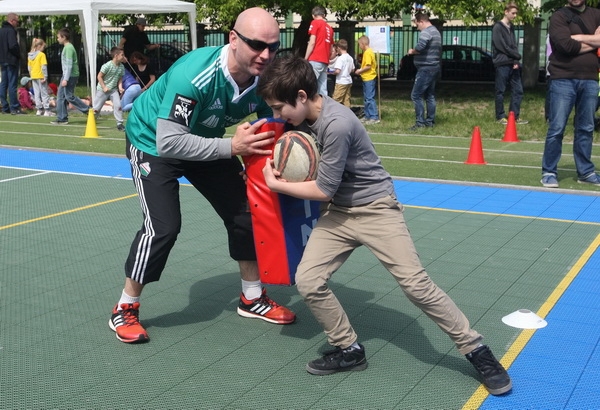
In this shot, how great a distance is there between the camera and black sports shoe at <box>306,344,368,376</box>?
14.7 ft

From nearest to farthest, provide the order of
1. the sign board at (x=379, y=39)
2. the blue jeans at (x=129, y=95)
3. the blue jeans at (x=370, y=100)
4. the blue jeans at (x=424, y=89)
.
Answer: the blue jeans at (x=424, y=89)
the blue jeans at (x=129, y=95)
the blue jeans at (x=370, y=100)
the sign board at (x=379, y=39)

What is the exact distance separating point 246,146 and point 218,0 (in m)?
21.0

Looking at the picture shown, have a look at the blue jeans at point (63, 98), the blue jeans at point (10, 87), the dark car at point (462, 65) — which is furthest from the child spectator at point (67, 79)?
the dark car at point (462, 65)

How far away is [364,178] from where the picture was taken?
4.36 metres

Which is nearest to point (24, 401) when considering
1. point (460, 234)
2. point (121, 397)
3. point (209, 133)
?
point (121, 397)

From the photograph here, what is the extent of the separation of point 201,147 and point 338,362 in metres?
1.40

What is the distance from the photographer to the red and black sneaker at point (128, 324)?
494cm

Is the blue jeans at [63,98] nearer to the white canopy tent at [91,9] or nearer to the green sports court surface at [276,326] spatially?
the white canopy tent at [91,9]

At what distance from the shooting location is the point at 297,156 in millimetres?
4219

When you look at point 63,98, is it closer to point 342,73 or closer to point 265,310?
point 342,73

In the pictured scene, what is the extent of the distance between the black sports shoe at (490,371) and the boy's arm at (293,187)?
1127 mm

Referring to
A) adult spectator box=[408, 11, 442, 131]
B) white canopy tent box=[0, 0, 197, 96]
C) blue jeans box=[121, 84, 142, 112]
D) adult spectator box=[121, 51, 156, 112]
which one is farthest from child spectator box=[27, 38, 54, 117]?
adult spectator box=[408, 11, 442, 131]

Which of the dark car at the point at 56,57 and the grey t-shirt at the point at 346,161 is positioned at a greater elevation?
the dark car at the point at 56,57

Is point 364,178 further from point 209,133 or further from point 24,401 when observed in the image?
point 24,401
